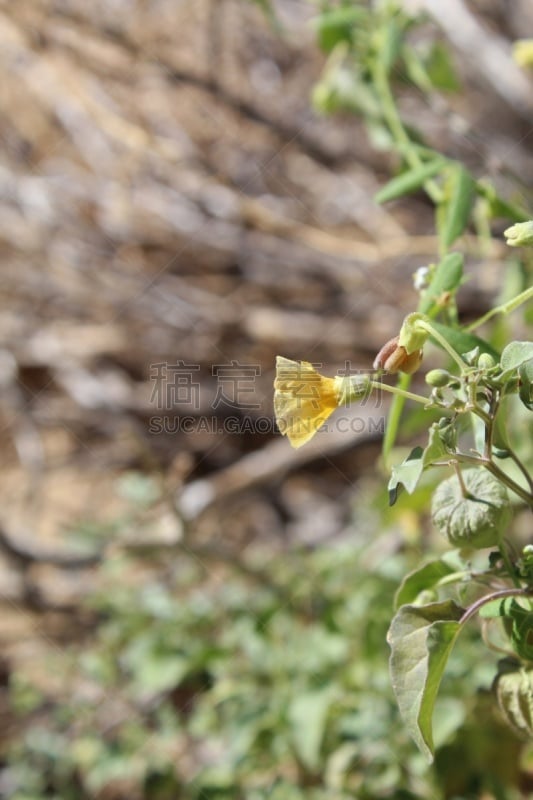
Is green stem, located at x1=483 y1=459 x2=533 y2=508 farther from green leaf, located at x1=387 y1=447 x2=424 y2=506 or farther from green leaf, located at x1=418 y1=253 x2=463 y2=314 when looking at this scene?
green leaf, located at x1=418 y1=253 x2=463 y2=314

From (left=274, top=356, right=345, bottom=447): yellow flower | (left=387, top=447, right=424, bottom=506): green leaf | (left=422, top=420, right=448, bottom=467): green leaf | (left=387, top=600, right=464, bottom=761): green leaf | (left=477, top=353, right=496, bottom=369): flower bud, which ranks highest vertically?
(left=477, top=353, right=496, bottom=369): flower bud

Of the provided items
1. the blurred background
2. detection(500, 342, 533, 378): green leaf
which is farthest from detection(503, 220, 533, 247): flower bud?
the blurred background

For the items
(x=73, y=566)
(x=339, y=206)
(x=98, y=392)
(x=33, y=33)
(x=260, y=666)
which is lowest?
(x=260, y=666)

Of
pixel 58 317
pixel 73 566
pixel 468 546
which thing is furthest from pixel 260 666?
pixel 58 317

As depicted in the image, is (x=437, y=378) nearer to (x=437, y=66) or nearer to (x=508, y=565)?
(x=508, y=565)

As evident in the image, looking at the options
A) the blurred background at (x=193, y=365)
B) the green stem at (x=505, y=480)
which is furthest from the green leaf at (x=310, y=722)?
the green stem at (x=505, y=480)

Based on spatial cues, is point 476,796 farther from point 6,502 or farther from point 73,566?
point 6,502
